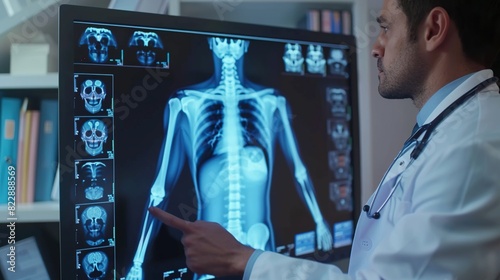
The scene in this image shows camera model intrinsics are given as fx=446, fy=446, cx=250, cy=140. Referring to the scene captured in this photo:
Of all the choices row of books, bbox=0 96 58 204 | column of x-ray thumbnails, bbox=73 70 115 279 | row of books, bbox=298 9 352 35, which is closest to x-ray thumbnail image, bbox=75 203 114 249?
column of x-ray thumbnails, bbox=73 70 115 279

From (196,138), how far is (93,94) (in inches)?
9.4

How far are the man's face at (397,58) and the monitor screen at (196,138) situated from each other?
22 cm

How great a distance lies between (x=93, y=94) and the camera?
2.82ft

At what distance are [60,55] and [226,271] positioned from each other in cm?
52

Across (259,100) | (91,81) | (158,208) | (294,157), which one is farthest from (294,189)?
(91,81)

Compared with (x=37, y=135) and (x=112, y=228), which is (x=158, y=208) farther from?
(x=37, y=135)

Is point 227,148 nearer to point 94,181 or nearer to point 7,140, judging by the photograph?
point 94,181

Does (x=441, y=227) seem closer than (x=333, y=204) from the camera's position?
Yes

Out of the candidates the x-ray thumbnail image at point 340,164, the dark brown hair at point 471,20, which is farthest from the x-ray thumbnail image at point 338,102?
the dark brown hair at point 471,20

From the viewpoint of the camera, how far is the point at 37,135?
4.07 feet

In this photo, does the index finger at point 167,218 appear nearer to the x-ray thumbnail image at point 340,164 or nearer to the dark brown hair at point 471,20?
the x-ray thumbnail image at point 340,164

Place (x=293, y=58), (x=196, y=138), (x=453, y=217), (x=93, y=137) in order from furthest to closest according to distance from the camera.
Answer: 1. (x=293, y=58)
2. (x=196, y=138)
3. (x=93, y=137)
4. (x=453, y=217)

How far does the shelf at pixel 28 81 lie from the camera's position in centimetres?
117

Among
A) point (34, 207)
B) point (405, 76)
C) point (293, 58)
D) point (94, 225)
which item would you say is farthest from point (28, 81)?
point (405, 76)
